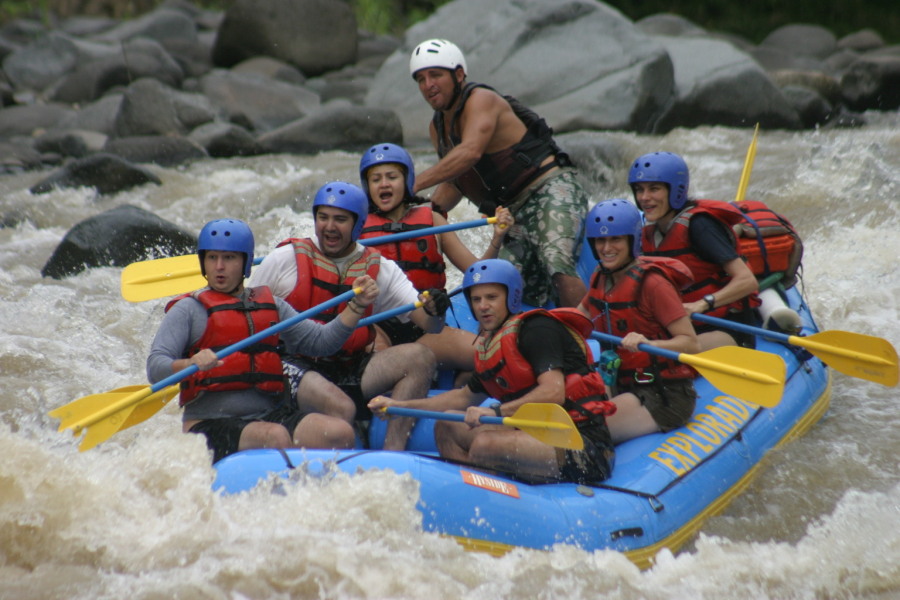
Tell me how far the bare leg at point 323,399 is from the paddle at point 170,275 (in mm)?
794

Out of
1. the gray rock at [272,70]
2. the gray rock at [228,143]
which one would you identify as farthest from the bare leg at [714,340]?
the gray rock at [272,70]

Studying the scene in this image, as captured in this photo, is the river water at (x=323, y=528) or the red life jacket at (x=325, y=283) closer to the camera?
the river water at (x=323, y=528)

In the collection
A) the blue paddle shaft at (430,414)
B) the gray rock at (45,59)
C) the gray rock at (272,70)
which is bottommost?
the blue paddle shaft at (430,414)

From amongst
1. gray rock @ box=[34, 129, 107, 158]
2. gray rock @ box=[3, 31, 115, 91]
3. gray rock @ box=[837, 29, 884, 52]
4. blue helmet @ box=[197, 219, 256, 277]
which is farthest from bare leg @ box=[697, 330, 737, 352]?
gray rock @ box=[837, 29, 884, 52]

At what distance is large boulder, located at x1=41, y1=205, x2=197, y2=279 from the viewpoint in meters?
7.88

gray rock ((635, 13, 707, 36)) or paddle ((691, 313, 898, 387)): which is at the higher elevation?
gray rock ((635, 13, 707, 36))

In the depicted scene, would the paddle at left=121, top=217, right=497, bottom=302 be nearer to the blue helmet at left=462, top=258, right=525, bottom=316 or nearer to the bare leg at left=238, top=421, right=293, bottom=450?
the blue helmet at left=462, top=258, right=525, bottom=316

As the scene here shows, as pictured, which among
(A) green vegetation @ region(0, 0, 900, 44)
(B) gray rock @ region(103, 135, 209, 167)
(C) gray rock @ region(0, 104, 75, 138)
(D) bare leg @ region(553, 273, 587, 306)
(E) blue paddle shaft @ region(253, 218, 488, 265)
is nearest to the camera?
(E) blue paddle shaft @ region(253, 218, 488, 265)

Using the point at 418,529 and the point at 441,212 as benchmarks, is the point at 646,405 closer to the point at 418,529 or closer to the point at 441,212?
the point at 418,529

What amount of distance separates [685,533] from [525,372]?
36.2 inches

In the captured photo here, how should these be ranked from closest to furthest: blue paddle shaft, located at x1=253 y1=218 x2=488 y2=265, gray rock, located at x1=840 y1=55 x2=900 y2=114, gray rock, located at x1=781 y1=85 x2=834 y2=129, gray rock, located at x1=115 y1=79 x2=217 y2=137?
1. blue paddle shaft, located at x1=253 y1=218 x2=488 y2=265
2. gray rock, located at x1=115 y1=79 x2=217 y2=137
3. gray rock, located at x1=781 y1=85 x2=834 y2=129
4. gray rock, located at x1=840 y1=55 x2=900 y2=114

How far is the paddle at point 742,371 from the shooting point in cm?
419

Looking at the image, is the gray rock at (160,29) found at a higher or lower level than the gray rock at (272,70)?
higher

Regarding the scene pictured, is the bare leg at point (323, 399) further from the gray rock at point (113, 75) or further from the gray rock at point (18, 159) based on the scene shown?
the gray rock at point (113, 75)
